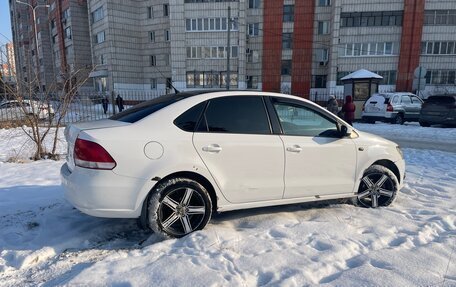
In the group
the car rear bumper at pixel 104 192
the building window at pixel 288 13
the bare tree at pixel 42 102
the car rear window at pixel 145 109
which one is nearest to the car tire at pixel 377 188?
the car rear window at pixel 145 109

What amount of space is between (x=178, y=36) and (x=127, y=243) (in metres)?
35.9

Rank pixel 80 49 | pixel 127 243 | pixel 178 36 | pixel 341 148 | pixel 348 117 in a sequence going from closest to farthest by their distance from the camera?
pixel 127 243 < pixel 341 148 < pixel 348 117 < pixel 178 36 < pixel 80 49

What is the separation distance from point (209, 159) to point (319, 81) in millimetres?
36750

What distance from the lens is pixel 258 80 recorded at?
127 feet

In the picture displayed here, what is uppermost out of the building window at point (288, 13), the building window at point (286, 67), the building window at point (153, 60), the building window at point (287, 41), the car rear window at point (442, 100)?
the building window at point (288, 13)

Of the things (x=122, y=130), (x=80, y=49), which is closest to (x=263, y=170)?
(x=122, y=130)

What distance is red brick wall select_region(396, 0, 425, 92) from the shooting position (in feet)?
113

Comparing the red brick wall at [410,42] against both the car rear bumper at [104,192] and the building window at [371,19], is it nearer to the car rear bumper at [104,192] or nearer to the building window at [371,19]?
the building window at [371,19]

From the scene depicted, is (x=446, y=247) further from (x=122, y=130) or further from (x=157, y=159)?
(x=122, y=130)

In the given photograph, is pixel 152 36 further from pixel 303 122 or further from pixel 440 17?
pixel 303 122

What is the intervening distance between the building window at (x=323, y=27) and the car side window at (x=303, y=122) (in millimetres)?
36468

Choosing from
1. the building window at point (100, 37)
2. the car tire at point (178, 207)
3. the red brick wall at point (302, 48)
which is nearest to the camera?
the car tire at point (178, 207)

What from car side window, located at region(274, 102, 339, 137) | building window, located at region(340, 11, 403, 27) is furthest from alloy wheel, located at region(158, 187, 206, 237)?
building window, located at region(340, 11, 403, 27)

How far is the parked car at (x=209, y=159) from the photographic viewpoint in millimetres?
3111
